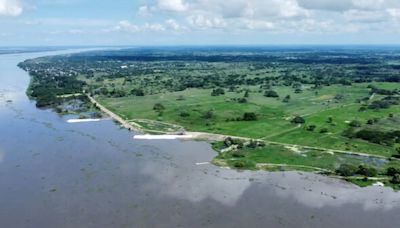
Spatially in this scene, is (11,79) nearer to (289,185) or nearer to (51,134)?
(51,134)

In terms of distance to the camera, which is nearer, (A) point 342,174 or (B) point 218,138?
(A) point 342,174

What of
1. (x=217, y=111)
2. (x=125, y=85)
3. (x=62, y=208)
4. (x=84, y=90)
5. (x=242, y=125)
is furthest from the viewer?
(x=125, y=85)

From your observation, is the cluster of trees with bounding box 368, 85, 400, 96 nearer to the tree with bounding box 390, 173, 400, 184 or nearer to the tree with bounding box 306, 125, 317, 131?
the tree with bounding box 306, 125, 317, 131

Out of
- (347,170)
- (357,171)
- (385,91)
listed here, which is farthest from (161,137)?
(385,91)

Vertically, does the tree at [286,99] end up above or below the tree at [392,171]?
above

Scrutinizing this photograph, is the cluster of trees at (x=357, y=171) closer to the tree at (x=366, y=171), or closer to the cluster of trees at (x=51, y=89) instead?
the tree at (x=366, y=171)

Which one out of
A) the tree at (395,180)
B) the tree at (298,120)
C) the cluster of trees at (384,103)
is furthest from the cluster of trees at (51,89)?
the tree at (395,180)

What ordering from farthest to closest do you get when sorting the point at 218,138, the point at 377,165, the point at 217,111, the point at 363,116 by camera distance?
the point at 217,111
the point at 363,116
the point at 218,138
the point at 377,165

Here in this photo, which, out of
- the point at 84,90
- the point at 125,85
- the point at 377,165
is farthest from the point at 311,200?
the point at 125,85
